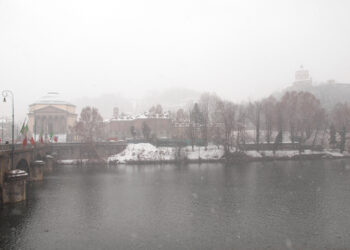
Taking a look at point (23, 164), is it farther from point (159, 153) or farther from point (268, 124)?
point (268, 124)

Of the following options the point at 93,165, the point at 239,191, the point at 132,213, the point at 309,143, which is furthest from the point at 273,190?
the point at 309,143

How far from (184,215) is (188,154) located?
1597 inches

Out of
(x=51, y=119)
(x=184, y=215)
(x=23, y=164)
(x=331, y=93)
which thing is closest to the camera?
(x=184, y=215)

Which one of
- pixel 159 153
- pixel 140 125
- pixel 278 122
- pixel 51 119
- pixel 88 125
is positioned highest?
pixel 51 119

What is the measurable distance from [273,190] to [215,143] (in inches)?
1535

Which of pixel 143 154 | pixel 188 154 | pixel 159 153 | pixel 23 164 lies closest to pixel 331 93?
pixel 188 154

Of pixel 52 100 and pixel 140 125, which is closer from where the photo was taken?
pixel 140 125

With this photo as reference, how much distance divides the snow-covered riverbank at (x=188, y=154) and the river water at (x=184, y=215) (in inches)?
893

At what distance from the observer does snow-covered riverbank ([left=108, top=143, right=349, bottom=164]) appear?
204 ft

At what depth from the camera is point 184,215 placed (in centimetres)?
2375

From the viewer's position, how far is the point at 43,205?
27.8m

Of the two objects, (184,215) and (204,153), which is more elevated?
(204,153)

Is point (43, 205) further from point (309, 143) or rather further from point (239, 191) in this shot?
point (309, 143)

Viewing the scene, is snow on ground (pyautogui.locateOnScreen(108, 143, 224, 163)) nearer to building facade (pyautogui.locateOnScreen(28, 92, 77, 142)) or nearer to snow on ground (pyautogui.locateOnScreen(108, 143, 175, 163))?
snow on ground (pyautogui.locateOnScreen(108, 143, 175, 163))
